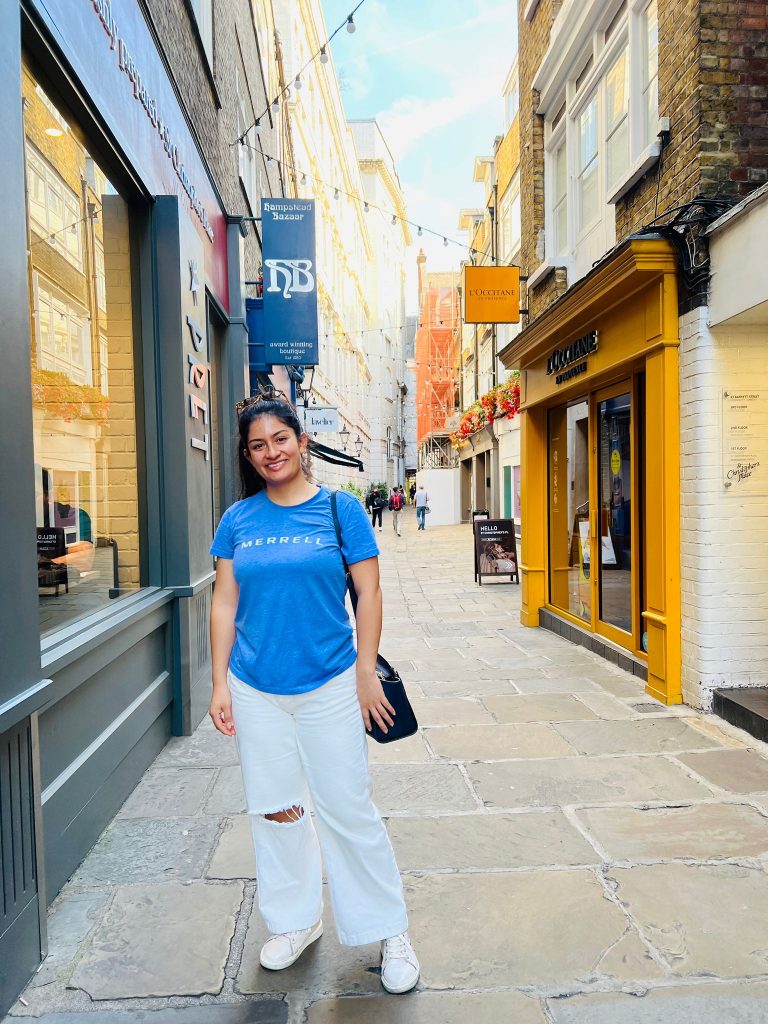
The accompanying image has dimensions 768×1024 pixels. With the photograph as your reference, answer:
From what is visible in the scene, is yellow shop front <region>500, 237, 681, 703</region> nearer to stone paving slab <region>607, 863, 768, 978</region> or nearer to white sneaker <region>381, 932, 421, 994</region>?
stone paving slab <region>607, 863, 768, 978</region>

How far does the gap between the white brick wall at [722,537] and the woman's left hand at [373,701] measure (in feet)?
11.6

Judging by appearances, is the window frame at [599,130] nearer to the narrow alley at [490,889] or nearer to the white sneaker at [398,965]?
the narrow alley at [490,889]

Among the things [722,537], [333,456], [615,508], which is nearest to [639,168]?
[615,508]

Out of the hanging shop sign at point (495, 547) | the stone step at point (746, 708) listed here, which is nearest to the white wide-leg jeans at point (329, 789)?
the stone step at point (746, 708)

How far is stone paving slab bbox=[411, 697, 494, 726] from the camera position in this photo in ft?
17.2

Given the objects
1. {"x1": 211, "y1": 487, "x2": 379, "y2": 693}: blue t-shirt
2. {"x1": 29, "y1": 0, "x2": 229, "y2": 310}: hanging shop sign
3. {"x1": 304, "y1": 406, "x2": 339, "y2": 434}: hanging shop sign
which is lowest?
{"x1": 211, "y1": 487, "x2": 379, "y2": 693}: blue t-shirt

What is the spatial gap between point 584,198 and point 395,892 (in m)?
7.93

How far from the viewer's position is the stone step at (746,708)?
15.1 feet

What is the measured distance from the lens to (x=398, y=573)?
47.9ft

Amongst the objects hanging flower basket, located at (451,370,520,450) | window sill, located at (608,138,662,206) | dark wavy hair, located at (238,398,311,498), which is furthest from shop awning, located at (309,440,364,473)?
hanging flower basket, located at (451,370,520,450)

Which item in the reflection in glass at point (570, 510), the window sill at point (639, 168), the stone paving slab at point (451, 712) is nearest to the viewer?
the stone paving slab at point (451, 712)

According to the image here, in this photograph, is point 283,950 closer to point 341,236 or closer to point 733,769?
point 733,769

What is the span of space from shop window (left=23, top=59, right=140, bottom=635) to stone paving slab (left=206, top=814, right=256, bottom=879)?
1.23 m

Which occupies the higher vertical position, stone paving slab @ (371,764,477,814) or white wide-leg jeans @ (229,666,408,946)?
white wide-leg jeans @ (229,666,408,946)
